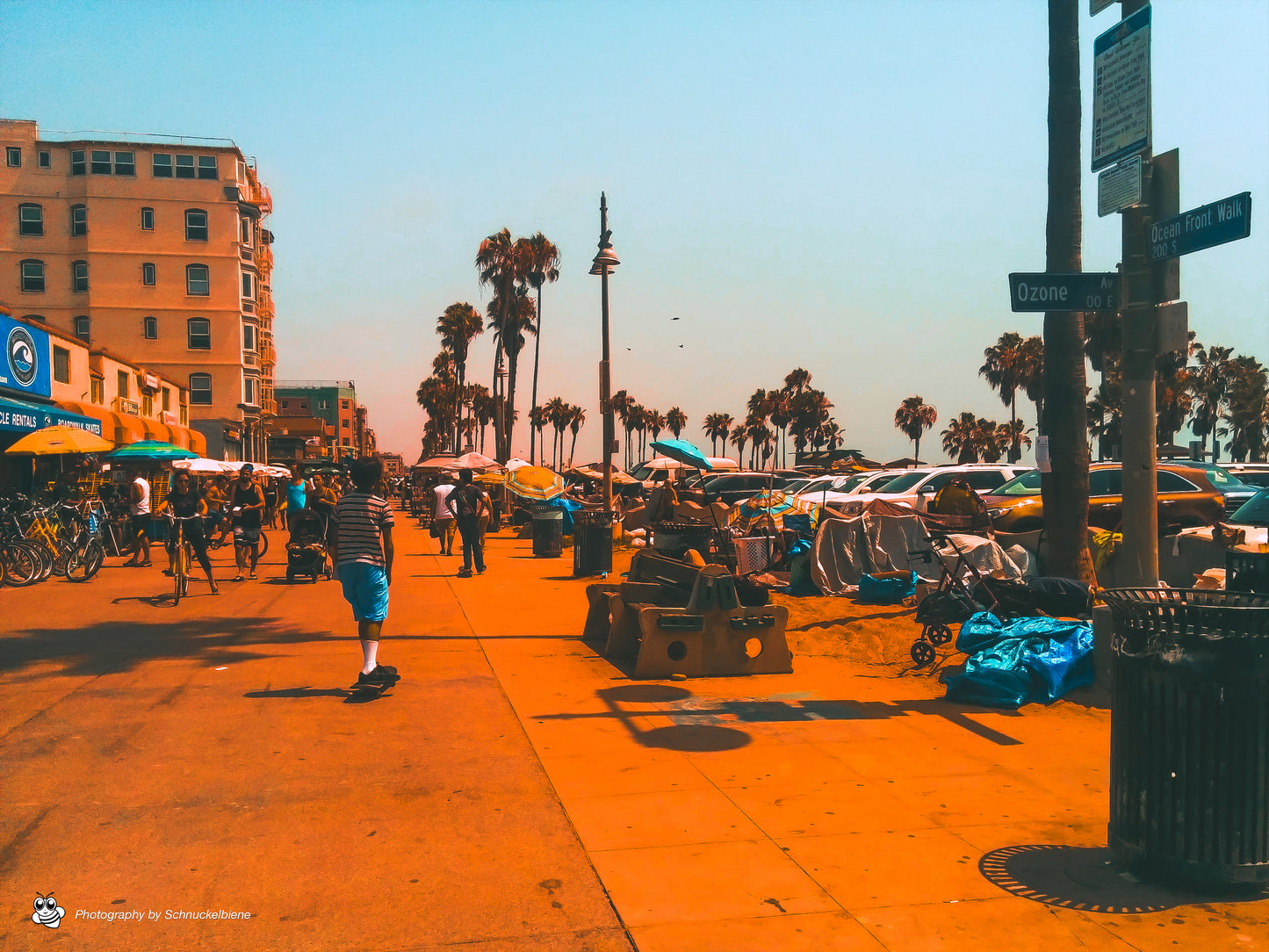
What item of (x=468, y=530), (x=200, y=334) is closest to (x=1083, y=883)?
(x=468, y=530)

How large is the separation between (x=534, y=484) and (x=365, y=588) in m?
19.6

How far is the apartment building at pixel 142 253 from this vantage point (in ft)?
171

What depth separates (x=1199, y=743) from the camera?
399 centimetres

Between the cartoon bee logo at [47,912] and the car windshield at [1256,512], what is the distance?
1440 centimetres

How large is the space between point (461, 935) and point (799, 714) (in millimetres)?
4217

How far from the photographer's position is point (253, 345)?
56.7m

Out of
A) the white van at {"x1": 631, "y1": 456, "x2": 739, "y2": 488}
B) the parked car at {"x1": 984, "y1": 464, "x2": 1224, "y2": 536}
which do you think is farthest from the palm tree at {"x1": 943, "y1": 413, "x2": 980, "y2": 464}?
the parked car at {"x1": 984, "y1": 464, "x2": 1224, "y2": 536}

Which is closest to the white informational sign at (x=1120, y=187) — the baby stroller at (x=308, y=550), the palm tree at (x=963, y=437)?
the baby stroller at (x=308, y=550)

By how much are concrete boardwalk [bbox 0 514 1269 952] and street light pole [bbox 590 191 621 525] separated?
980cm

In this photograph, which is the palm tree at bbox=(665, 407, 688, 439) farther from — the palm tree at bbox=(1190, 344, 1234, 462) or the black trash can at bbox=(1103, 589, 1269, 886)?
the black trash can at bbox=(1103, 589, 1269, 886)

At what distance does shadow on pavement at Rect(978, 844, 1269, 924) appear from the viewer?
407 centimetres

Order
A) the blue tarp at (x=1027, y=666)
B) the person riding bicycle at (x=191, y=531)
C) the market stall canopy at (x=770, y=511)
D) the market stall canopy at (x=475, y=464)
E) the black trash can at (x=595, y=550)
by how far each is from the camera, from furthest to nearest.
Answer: the market stall canopy at (x=475, y=464)
the market stall canopy at (x=770, y=511)
the black trash can at (x=595, y=550)
the person riding bicycle at (x=191, y=531)
the blue tarp at (x=1027, y=666)

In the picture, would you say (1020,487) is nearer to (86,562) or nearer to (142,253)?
(86,562)

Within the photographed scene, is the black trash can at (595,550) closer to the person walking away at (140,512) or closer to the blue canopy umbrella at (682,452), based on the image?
the blue canopy umbrella at (682,452)
